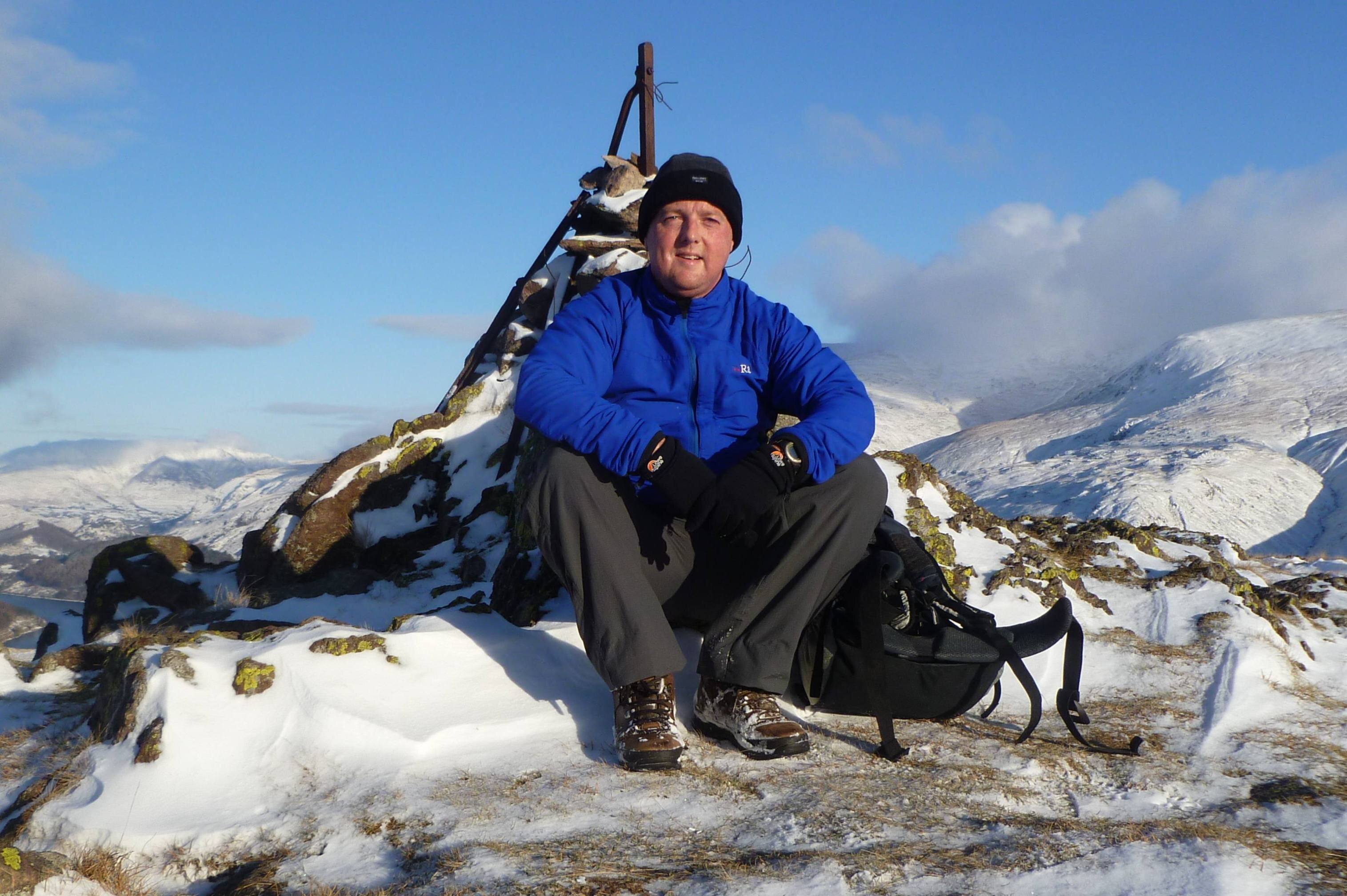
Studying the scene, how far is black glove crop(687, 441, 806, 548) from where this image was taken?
343 centimetres

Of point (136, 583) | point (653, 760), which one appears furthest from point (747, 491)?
point (136, 583)

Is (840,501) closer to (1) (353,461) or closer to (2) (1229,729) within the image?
(2) (1229,729)

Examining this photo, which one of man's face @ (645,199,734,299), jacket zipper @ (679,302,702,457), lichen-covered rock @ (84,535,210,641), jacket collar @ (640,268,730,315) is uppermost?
man's face @ (645,199,734,299)

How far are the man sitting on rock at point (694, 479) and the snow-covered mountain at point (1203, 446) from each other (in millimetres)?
21898

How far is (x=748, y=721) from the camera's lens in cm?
348

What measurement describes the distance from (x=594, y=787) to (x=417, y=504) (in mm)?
6991

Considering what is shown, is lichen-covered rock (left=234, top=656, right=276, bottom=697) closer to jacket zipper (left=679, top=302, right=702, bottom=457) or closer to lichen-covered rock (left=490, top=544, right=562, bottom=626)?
lichen-covered rock (left=490, top=544, right=562, bottom=626)

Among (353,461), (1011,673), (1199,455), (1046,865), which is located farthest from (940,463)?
(1046,865)

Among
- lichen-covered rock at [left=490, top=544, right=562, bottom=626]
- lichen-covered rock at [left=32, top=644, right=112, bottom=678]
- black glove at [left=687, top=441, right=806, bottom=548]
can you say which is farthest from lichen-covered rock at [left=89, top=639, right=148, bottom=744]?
black glove at [left=687, top=441, right=806, bottom=548]

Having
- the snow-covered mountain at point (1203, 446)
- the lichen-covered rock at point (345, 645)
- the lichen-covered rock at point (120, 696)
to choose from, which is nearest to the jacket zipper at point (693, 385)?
the lichen-covered rock at point (345, 645)

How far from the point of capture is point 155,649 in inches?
153

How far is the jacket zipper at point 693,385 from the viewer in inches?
159

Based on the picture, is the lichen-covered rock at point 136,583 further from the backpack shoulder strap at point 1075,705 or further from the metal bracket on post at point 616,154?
the backpack shoulder strap at point 1075,705

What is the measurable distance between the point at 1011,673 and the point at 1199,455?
2909 cm
